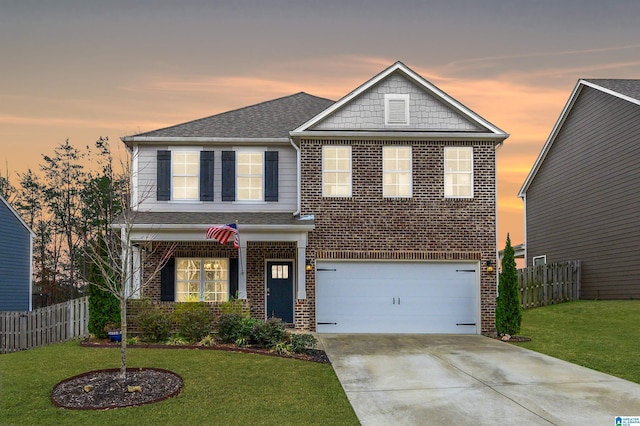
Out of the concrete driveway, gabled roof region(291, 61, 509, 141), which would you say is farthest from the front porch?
the concrete driveway

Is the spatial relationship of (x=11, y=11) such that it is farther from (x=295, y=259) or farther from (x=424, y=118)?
(x=424, y=118)

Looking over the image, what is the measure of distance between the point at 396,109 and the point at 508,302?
20.7 ft

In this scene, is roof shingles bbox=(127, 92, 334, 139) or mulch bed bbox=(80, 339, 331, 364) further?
roof shingles bbox=(127, 92, 334, 139)

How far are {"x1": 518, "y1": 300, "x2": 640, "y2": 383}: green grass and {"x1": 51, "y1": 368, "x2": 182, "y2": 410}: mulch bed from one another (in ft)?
27.2

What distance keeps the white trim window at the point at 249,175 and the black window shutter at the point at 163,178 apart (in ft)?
6.88

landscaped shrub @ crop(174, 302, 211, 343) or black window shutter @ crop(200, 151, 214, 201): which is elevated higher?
black window shutter @ crop(200, 151, 214, 201)

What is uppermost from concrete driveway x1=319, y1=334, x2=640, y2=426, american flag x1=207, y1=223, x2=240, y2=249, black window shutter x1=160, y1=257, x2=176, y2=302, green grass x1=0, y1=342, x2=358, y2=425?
american flag x1=207, y1=223, x2=240, y2=249

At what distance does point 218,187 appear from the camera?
17.6 m

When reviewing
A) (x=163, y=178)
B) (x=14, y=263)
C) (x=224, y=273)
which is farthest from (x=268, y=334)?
(x=14, y=263)

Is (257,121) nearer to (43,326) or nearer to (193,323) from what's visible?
(193,323)

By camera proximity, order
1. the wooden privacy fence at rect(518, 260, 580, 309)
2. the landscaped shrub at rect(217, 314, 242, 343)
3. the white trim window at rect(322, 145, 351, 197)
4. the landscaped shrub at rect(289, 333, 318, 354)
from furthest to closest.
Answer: the wooden privacy fence at rect(518, 260, 580, 309) → the white trim window at rect(322, 145, 351, 197) → the landscaped shrub at rect(217, 314, 242, 343) → the landscaped shrub at rect(289, 333, 318, 354)

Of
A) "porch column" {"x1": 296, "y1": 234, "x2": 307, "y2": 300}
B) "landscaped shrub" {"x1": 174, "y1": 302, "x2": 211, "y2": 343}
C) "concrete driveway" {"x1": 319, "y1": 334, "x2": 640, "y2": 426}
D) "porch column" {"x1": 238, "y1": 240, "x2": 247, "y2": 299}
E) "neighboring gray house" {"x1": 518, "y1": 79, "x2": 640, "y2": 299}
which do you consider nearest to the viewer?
"concrete driveway" {"x1": 319, "y1": 334, "x2": 640, "y2": 426}

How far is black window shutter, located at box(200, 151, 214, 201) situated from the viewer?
1755cm

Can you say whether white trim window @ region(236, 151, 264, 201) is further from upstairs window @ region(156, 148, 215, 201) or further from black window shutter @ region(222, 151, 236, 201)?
upstairs window @ region(156, 148, 215, 201)
